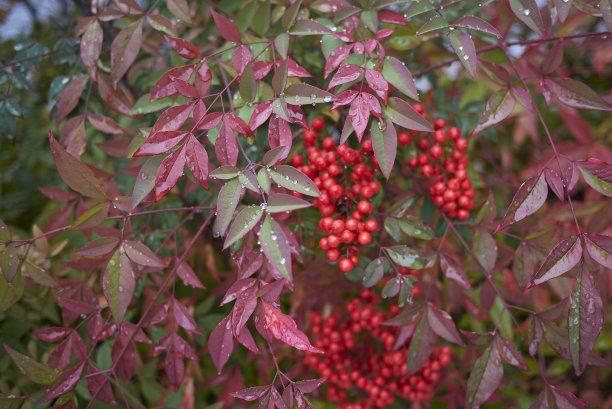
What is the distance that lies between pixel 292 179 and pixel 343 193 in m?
0.25

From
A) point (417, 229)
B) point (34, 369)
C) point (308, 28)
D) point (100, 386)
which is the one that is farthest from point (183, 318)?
point (308, 28)

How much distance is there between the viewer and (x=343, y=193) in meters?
1.12

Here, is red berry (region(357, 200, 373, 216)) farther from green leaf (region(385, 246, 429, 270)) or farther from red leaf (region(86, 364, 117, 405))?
red leaf (region(86, 364, 117, 405))

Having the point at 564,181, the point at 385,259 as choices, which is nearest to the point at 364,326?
the point at 385,259

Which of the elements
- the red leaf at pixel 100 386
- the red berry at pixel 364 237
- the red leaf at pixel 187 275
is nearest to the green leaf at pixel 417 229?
the red berry at pixel 364 237

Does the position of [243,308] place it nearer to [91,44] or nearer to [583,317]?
[583,317]

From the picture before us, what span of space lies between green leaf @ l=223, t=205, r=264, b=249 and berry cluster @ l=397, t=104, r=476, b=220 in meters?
0.50

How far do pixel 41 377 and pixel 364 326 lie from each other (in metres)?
0.74

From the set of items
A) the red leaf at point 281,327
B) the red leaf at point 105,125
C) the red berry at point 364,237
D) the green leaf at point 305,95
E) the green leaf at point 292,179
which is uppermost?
the green leaf at point 305,95

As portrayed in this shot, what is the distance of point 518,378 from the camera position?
5.88ft

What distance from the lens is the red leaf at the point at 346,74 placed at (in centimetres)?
91

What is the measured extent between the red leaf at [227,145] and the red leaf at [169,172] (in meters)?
0.06

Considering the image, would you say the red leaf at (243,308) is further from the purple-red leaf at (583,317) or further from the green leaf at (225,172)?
the purple-red leaf at (583,317)

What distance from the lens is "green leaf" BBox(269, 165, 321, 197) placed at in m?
0.87
